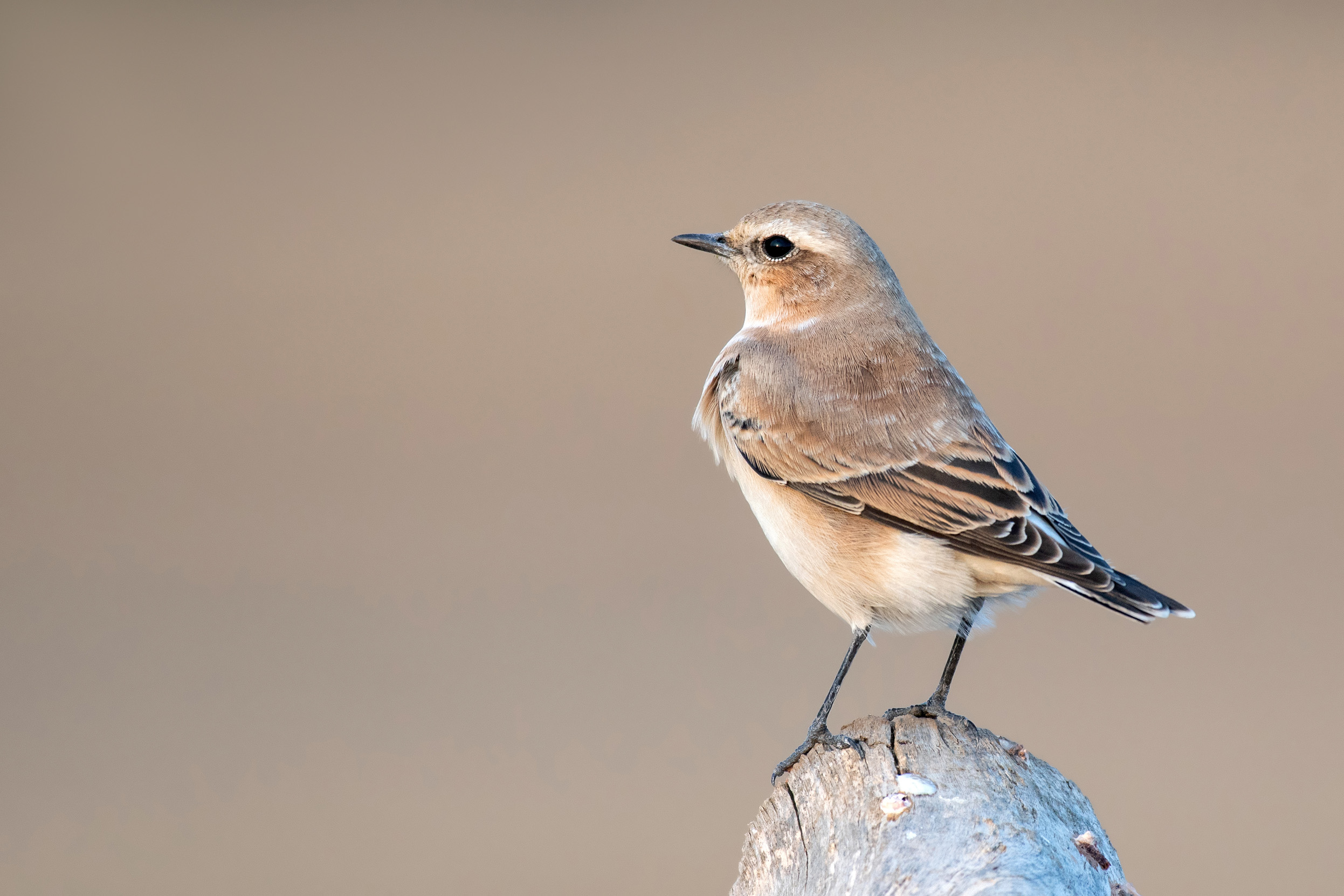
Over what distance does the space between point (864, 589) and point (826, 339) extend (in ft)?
3.54

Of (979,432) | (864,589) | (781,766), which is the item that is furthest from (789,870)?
(979,432)

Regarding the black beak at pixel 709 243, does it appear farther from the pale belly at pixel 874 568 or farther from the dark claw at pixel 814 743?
the dark claw at pixel 814 743

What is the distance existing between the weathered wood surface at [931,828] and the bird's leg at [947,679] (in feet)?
0.42

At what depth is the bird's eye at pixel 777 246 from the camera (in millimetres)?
4742

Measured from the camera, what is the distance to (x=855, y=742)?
3455mm

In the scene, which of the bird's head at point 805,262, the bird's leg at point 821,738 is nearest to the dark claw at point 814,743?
the bird's leg at point 821,738

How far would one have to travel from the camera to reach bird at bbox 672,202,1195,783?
11.8 feet

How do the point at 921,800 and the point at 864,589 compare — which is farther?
the point at 864,589

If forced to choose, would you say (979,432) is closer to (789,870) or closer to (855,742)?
(855,742)

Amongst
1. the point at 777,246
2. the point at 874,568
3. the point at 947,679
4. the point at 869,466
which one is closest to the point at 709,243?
the point at 777,246

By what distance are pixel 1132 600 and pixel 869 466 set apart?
38.7 inches

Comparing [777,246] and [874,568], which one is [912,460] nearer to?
[874,568]

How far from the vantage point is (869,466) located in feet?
12.7

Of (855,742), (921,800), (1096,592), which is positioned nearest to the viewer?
(921,800)
